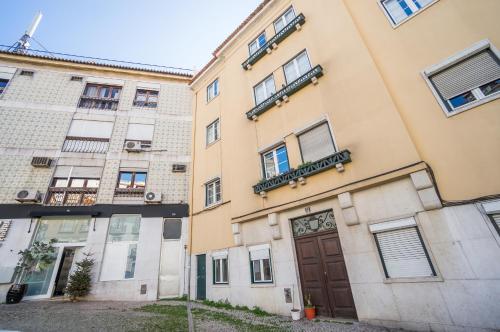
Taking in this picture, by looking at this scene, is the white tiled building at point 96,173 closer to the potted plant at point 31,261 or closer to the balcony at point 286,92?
the potted plant at point 31,261

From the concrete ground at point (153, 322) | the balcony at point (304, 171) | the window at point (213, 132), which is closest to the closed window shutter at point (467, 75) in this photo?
the balcony at point (304, 171)

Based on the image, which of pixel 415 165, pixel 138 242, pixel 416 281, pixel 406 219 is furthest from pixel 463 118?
pixel 138 242

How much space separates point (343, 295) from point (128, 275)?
37.6 ft

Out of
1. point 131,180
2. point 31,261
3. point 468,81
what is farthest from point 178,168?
point 468,81

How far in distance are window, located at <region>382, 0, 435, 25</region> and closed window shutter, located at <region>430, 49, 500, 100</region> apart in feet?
8.60

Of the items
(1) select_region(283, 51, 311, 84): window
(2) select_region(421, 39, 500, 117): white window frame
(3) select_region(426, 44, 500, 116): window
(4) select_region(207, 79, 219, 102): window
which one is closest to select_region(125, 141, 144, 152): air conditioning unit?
(4) select_region(207, 79, 219, 102): window

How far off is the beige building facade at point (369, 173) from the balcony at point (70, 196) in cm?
803

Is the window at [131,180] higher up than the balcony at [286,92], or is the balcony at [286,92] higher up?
the balcony at [286,92]

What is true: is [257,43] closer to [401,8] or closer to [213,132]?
[213,132]

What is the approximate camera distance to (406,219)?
5.87 m

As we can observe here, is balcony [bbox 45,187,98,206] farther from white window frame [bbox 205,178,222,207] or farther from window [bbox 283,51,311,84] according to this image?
window [bbox 283,51,311,84]

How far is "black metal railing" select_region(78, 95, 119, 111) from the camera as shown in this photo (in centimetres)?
1655

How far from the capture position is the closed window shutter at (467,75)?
570 cm

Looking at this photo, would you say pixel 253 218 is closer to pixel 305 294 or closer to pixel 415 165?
pixel 305 294
